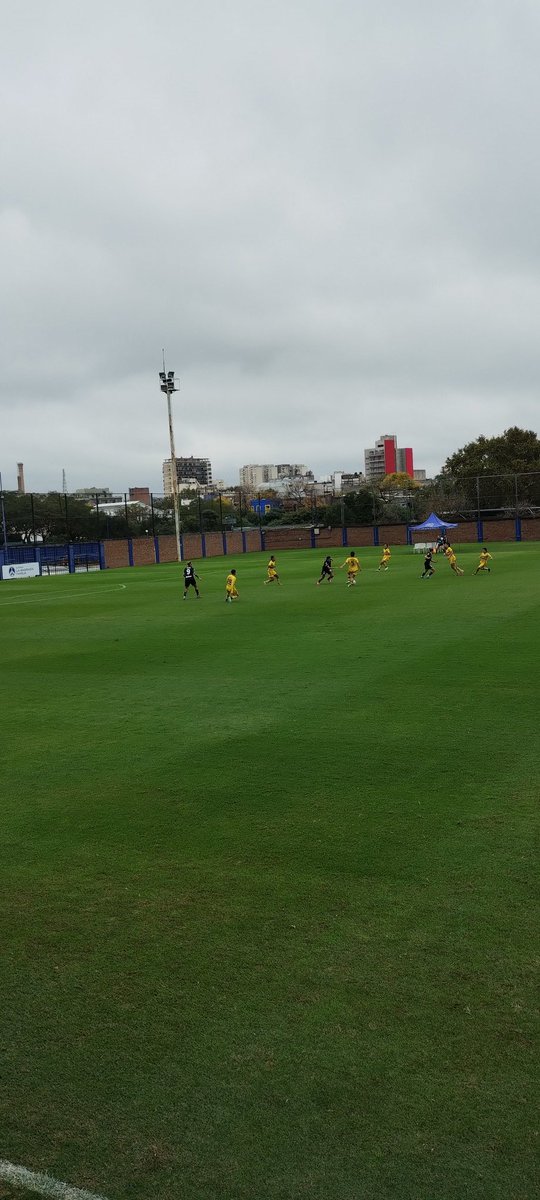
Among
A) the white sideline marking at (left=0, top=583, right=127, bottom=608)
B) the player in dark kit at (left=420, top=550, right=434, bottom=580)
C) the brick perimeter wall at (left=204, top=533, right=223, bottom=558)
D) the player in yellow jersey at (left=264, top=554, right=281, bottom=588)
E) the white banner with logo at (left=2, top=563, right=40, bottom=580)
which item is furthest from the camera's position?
the brick perimeter wall at (left=204, top=533, right=223, bottom=558)

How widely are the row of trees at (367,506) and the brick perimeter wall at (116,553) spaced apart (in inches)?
70.1

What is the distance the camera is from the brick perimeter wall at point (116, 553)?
66312 millimetres

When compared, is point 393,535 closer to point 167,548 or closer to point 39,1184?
point 167,548

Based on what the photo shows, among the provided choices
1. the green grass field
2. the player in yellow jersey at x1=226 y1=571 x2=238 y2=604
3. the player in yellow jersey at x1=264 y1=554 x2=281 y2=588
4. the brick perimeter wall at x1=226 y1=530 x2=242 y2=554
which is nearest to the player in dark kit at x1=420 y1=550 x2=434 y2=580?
the player in yellow jersey at x1=264 y1=554 x2=281 y2=588

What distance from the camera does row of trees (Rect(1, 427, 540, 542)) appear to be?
68.5 meters

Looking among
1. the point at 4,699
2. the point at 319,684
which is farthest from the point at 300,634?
the point at 4,699

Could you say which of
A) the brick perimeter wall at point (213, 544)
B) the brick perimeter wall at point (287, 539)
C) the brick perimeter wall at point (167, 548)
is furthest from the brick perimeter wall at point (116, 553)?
the brick perimeter wall at point (213, 544)

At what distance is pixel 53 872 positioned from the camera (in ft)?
24.4

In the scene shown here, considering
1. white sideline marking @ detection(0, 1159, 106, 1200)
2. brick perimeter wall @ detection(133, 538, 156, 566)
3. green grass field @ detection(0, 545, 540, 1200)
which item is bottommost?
white sideline marking @ detection(0, 1159, 106, 1200)

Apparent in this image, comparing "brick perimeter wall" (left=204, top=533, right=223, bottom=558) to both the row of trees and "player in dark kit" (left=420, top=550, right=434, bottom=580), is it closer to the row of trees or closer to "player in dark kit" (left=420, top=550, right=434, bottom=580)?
the row of trees

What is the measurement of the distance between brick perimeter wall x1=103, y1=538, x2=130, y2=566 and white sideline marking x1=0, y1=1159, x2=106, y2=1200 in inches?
2489

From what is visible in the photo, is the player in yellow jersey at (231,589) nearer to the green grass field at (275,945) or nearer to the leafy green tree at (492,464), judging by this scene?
the green grass field at (275,945)

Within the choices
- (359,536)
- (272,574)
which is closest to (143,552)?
(359,536)

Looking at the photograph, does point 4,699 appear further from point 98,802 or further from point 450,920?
point 450,920
